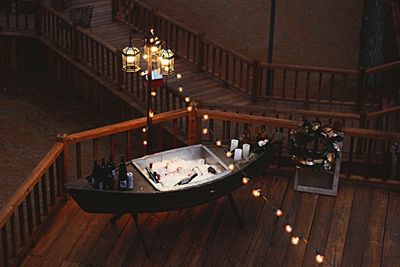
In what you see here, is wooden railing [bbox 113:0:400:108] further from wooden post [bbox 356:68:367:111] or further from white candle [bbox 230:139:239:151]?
white candle [bbox 230:139:239:151]

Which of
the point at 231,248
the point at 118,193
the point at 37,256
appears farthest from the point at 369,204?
the point at 37,256

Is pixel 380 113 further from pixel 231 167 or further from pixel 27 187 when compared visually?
pixel 27 187

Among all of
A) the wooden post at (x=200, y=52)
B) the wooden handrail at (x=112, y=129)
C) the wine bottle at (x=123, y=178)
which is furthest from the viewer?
the wooden post at (x=200, y=52)

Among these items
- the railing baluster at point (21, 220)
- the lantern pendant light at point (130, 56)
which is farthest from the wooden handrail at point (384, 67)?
the railing baluster at point (21, 220)

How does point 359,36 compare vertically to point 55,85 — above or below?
above

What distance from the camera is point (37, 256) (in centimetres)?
912

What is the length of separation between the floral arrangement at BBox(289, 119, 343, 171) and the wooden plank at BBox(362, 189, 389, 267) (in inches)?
29.3

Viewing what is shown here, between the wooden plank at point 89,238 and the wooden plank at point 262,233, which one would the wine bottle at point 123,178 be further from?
the wooden plank at point 262,233

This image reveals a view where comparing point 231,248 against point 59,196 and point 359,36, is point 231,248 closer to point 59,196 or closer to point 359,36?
point 59,196

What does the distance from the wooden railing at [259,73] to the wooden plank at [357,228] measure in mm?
3416

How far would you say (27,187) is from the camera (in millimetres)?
8891

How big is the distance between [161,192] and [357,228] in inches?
94.8

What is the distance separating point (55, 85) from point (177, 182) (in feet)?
24.9

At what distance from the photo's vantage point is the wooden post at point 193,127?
10.8m
